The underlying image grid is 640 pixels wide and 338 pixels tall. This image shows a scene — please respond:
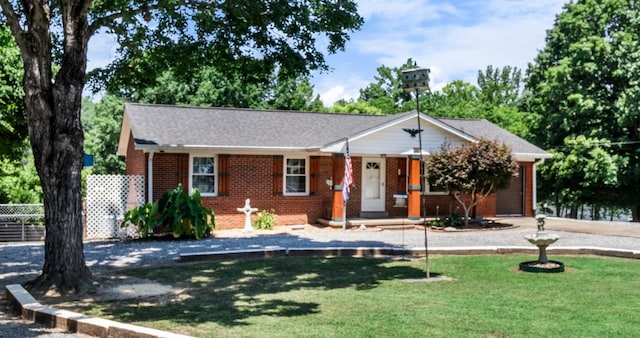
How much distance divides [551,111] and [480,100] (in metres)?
23.6

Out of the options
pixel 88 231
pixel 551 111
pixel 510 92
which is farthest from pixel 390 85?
pixel 88 231

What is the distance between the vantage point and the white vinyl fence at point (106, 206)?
55.3ft

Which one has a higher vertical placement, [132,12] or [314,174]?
[132,12]

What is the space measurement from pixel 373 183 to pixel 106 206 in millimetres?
9451

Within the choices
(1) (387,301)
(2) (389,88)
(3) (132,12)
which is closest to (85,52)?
(3) (132,12)

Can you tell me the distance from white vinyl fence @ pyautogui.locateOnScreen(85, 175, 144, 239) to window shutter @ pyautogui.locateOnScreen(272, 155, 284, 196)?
4.79 metres

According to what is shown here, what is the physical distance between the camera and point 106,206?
55.8ft

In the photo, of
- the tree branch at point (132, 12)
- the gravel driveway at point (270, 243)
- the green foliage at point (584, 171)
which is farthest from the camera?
the green foliage at point (584, 171)

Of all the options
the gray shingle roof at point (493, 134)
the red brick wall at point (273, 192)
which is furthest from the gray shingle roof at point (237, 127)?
the gray shingle roof at point (493, 134)

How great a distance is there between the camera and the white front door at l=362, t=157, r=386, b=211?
70.7 feet

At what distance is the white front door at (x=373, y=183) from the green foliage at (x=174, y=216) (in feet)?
22.9

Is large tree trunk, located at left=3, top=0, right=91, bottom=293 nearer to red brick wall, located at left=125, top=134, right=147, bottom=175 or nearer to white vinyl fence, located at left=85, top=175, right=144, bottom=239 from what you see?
white vinyl fence, located at left=85, top=175, right=144, bottom=239

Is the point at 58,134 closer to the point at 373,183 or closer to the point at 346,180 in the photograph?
the point at 346,180

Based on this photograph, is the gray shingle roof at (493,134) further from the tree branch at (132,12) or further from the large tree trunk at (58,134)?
the large tree trunk at (58,134)
